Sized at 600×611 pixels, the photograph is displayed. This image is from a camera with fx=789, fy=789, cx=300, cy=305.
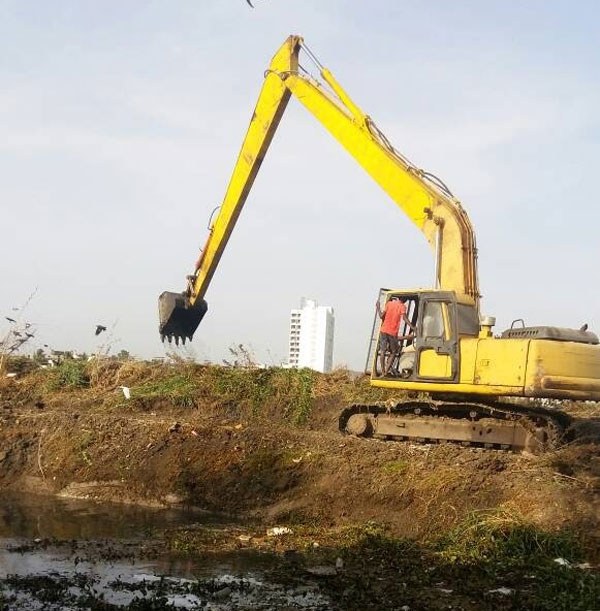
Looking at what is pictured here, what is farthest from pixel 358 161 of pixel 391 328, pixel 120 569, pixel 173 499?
pixel 120 569

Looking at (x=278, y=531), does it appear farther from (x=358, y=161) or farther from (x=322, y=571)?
(x=358, y=161)

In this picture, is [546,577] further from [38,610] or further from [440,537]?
[38,610]

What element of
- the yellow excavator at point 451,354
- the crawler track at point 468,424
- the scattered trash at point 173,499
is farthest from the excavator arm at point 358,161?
the scattered trash at point 173,499

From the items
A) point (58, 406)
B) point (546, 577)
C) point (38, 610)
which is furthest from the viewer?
point (58, 406)

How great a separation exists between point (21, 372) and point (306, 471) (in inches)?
350

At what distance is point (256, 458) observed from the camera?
10.9m

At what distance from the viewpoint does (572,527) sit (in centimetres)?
802

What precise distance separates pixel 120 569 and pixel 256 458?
3.71 metres

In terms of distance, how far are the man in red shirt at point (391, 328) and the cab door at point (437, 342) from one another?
0.84ft

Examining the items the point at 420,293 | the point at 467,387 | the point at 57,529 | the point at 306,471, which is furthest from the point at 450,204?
the point at 57,529

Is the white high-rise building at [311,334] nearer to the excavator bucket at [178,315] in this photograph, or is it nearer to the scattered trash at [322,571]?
the excavator bucket at [178,315]

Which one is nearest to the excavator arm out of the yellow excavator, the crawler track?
the yellow excavator

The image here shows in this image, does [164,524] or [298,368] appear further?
[298,368]

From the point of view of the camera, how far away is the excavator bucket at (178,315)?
14.9 m
